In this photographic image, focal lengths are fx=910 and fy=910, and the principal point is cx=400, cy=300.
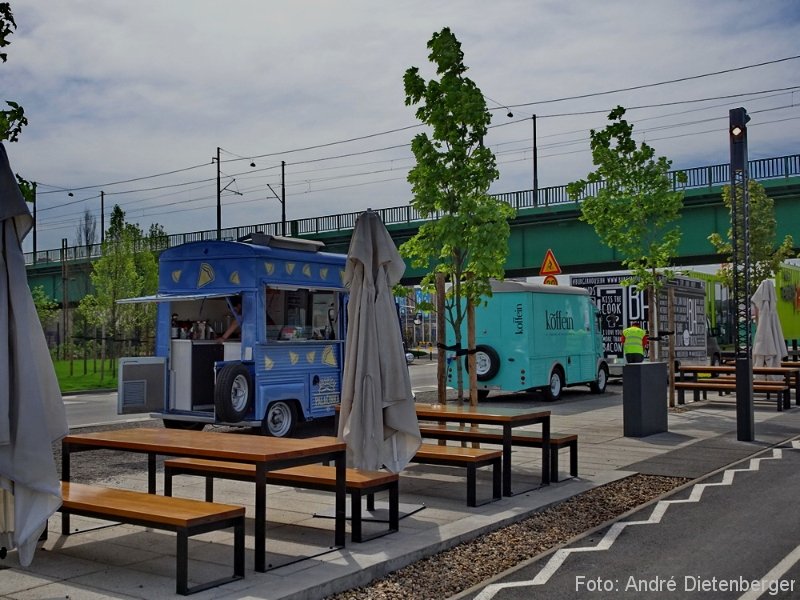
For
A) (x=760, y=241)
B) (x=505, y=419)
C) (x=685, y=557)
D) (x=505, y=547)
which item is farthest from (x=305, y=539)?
(x=760, y=241)

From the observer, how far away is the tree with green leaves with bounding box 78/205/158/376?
1350 inches

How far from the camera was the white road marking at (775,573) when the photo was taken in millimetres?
5852

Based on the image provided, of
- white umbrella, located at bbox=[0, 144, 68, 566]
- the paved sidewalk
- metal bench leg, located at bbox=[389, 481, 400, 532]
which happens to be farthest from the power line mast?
white umbrella, located at bbox=[0, 144, 68, 566]

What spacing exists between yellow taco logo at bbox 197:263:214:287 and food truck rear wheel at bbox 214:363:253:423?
5.29ft

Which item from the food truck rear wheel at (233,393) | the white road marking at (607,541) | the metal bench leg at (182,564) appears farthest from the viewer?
the food truck rear wheel at (233,393)

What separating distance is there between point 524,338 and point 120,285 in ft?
62.5

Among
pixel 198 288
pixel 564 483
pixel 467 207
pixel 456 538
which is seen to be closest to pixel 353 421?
pixel 456 538

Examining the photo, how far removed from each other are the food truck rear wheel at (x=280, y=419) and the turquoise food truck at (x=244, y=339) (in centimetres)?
2

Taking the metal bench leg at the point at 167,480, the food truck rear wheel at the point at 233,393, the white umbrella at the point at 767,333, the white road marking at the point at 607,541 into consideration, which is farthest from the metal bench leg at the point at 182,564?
the white umbrella at the point at 767,333

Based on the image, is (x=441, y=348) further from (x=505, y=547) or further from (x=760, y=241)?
(x=760, y=241)

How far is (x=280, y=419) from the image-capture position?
1459cm

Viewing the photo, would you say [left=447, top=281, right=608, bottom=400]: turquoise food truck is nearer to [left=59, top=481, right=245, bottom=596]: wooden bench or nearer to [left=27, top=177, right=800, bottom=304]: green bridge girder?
[left=27, top=177, right=800, bottom=304]: green bridge girder

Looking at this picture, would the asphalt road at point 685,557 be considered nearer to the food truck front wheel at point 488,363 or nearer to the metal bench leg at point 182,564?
the metal bench leg at point 182,564

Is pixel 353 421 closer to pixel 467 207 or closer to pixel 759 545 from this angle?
pixel 759 545
